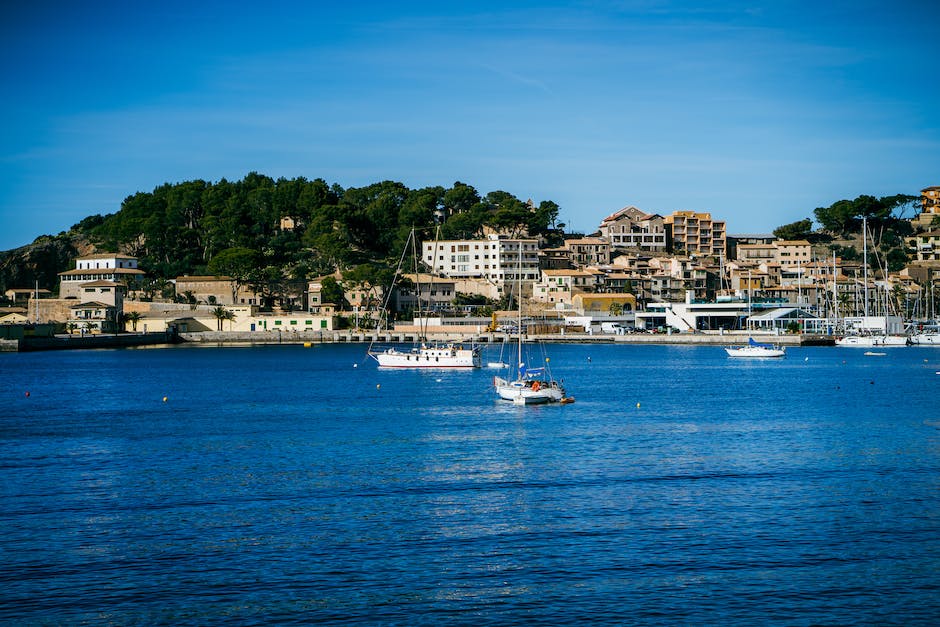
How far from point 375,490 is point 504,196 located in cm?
12351

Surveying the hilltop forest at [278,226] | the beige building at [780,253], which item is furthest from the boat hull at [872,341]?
the hilltop forest at [278,226]

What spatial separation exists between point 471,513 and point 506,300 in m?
95.7

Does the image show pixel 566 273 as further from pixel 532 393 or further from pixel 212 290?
pixel 532 393

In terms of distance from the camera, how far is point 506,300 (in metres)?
118

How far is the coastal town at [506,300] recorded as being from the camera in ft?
345

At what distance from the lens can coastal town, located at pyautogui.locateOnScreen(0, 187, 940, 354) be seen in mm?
105125

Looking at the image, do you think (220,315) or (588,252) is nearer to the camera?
(220,315)

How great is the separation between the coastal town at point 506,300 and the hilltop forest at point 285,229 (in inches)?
118

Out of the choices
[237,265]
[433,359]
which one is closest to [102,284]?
[237,265]

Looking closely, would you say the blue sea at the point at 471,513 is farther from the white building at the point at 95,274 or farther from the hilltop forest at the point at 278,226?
the hilltop forest at the point at 278,226

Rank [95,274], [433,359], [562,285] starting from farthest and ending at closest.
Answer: [562,285] → [95,274] → [433,359]

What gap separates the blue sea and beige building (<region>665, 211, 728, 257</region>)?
325 feet

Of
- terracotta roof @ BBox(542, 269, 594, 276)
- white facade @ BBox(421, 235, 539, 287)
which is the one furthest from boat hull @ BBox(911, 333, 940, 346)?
white facade @ BBox(421, 235, 539, 287)

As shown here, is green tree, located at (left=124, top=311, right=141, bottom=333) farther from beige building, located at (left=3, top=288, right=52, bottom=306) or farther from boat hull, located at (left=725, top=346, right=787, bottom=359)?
boat hull, located at (left=725, top=346, right=787, bottom=359)
